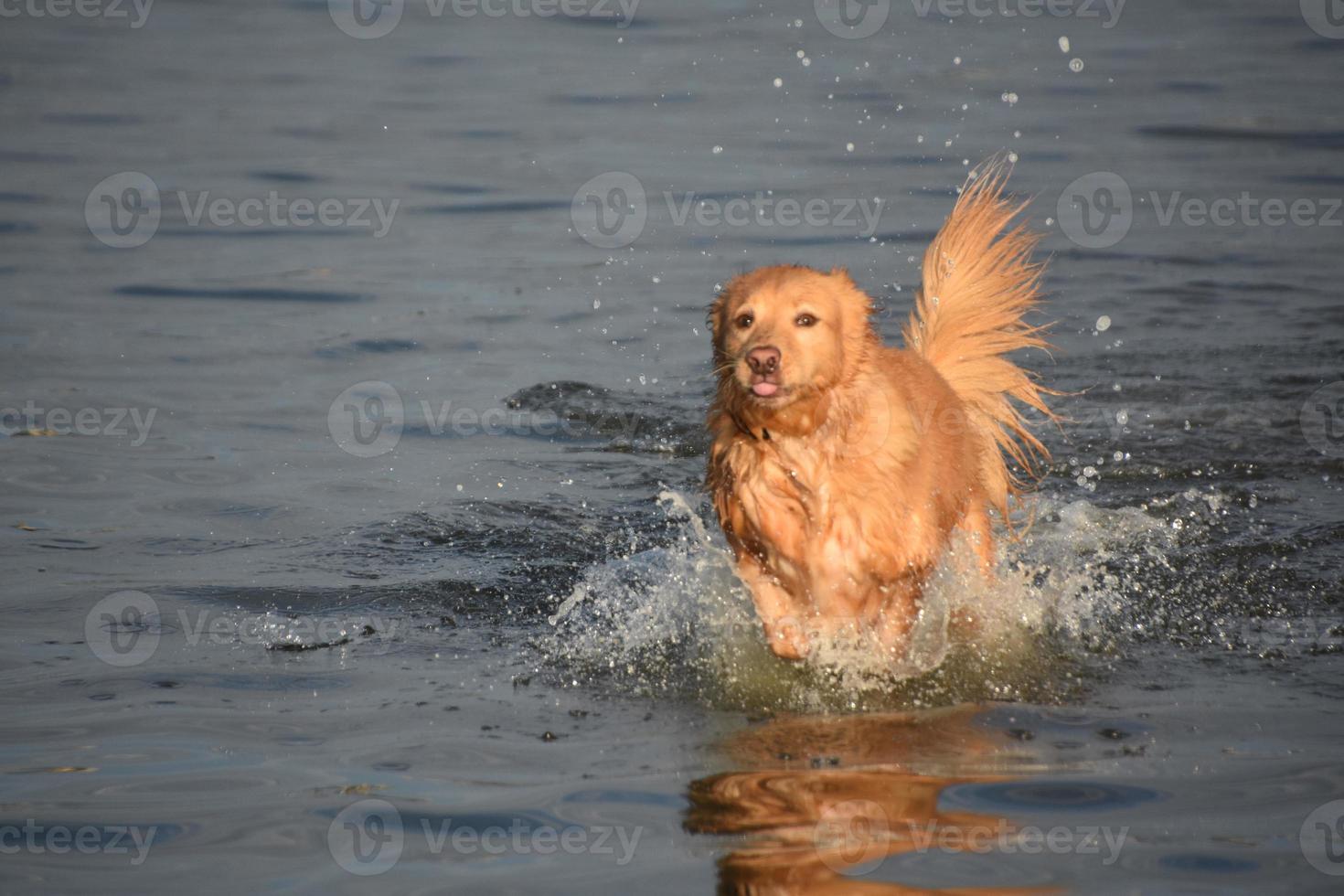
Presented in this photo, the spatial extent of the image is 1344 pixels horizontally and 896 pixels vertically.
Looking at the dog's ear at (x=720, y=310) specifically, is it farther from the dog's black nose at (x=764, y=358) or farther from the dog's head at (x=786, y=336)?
the dog's black nose at (x=764, y=358)

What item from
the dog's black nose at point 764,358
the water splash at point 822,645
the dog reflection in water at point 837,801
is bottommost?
the dog reflection in water at point 837,801

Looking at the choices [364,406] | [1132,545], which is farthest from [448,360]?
[1132,545]

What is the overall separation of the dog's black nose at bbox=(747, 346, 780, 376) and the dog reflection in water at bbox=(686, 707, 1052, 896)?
124cm

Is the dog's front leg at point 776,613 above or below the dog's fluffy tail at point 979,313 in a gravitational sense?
below

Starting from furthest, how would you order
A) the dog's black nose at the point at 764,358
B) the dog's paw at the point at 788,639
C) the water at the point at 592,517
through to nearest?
the dog's paw at the point at 788,639 < the dog's black nose at the point at 764,358 < the water at the point at 592,517

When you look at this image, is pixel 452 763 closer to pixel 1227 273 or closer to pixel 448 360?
pixel 448 360

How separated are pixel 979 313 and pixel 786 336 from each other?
187 cm

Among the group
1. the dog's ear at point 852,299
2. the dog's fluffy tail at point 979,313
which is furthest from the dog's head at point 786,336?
the dog's fluffy tail at point 979,313

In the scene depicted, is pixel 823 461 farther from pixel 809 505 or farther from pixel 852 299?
pixel 852 299

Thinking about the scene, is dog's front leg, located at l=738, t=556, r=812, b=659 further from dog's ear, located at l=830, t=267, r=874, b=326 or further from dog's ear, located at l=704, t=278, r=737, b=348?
dog's ear, located at l=830, t=267, r=874, b=326

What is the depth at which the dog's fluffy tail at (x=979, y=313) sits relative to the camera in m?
6.62

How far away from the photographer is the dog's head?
503 centimetres

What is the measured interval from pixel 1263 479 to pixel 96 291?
8.97 meters

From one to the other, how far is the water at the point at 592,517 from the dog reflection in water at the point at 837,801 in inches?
0.8
